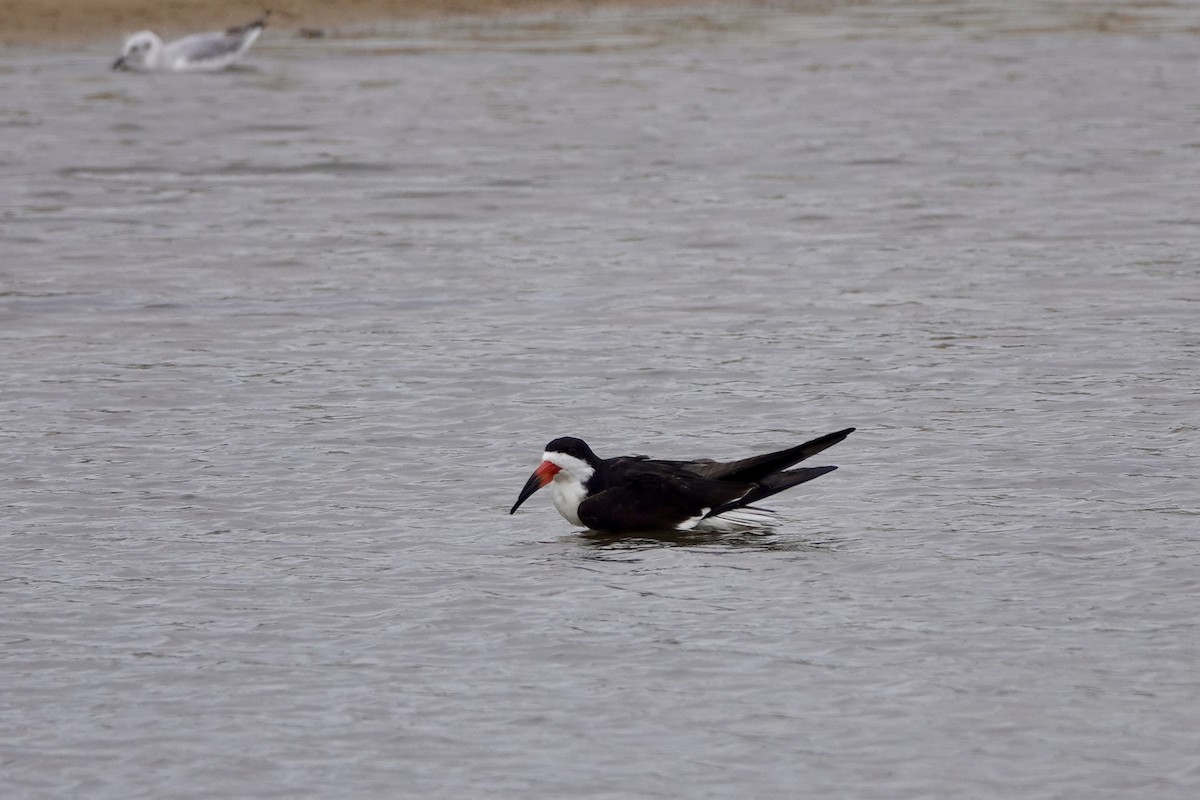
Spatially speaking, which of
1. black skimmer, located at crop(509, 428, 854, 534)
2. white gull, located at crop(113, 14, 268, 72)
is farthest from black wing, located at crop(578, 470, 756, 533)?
white gull, located at crop(113, 14, 268, 72)

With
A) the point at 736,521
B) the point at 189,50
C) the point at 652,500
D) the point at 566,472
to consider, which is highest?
the point at 189,50

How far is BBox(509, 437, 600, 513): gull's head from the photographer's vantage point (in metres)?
8.69

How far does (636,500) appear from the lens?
28.4 feet

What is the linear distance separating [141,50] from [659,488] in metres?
18.5

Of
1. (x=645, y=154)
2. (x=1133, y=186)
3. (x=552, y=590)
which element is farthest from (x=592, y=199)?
(x=552, y=590)

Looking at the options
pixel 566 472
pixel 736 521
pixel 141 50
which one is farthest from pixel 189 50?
pixel 736 521

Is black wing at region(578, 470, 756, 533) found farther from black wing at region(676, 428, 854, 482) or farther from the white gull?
the white gull

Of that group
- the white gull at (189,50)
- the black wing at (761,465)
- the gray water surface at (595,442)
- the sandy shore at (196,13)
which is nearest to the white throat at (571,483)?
the gray water surface at (595,442)

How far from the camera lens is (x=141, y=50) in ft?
83.9

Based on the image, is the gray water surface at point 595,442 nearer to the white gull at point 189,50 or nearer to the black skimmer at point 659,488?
the black skimmer at point 659,488

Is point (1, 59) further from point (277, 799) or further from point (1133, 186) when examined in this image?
point (277, 799)

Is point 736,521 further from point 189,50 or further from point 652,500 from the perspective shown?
point 189,50

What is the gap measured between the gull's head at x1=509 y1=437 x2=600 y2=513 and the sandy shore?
20.1 meters

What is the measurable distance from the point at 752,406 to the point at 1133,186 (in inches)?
300
